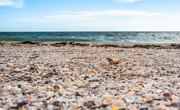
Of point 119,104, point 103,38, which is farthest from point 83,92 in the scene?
point 103,38

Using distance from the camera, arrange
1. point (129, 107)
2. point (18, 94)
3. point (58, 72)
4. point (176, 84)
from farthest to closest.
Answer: point (58, 72) → point (176, 84) → point (18, 94) → point (129, 107)

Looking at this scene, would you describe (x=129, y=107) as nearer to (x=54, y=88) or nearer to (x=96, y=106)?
(x=96, y=106)

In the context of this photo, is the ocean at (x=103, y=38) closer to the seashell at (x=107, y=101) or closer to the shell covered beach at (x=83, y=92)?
the shell covered beach at (x=83, y=92)

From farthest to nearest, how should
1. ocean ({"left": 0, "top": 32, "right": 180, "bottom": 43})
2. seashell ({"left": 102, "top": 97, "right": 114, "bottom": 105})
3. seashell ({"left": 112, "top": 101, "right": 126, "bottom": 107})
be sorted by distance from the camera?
ocean ({"left": 0, "top": 32, "right": 180, "bottom": 43}) → seashell ({"left": 102, "top": 97, "right": 114, "bottom": 105}) → seashell ({"left": 112, "top": 101, "right": 126, "bottom": 107})

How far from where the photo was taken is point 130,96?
5371mm

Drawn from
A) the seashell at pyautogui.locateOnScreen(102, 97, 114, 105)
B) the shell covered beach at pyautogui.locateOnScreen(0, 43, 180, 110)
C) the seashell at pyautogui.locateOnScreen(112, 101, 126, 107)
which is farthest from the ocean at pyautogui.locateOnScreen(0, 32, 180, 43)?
the seashell at pyautogui.locateOnScreen(112, 101, 126, 107)

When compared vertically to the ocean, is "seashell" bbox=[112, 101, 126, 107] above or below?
above

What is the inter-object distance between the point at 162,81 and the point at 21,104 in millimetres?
3720

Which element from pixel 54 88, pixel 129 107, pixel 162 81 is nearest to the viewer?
pixel 129 107

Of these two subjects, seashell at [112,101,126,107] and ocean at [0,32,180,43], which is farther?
ocean at [0,32,180,43]

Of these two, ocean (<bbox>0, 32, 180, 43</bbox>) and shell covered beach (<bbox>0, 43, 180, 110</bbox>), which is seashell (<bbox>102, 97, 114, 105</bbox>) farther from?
ocean (<bbox>0, 32, 180, 43</bbox>)

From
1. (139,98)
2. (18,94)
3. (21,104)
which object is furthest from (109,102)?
(18,94)

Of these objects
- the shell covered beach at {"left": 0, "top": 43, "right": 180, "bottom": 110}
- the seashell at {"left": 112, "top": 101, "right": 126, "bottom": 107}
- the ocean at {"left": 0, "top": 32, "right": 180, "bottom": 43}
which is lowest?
the ocean at {"left": 0, "top": 32, "right": 180, "bottom": 43}

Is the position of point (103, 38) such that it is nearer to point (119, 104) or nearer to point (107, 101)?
point (107, 101)
